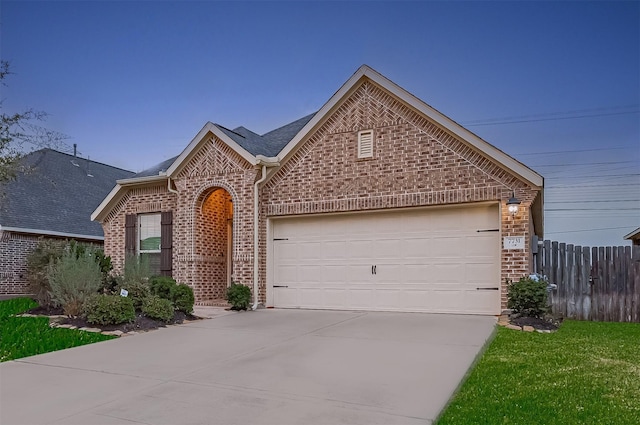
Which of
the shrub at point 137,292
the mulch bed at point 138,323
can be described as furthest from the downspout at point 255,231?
the shrub at point 137,292

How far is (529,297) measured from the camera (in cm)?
882

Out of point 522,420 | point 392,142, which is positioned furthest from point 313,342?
point 392,142

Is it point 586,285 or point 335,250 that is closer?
point 586,285

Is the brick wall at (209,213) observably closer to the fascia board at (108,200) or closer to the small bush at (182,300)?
the fascia board at (108,200)

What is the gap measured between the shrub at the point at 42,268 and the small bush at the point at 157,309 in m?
3.62

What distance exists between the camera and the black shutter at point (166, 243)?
13.1m

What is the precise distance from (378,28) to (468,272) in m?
8.99

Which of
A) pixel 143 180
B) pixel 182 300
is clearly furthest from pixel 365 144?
pixel 143 180

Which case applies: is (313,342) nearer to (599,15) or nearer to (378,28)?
(378,28)

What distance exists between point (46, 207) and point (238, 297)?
43.0 feet

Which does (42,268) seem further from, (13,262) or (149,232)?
(13,262)

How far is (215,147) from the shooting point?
12.2 meters

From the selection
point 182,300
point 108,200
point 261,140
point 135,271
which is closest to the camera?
point 182,300

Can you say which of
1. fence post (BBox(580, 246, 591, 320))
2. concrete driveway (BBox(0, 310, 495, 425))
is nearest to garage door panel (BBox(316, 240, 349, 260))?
concrete driveway (BBox(0, 310, 495, 425))
